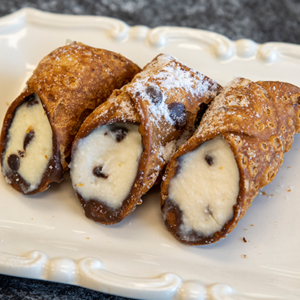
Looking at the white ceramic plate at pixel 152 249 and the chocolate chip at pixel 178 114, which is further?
the chocolate chip at pixel 178 114

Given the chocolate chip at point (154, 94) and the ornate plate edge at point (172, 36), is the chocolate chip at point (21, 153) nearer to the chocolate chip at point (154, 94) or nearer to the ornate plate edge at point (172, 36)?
the chocolate chip at point (154, 94)

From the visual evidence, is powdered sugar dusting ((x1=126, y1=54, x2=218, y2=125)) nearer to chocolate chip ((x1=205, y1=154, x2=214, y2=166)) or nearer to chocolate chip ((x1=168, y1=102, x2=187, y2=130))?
chocolate chip ((x1=168, y1=102, x2=187, y2=130))

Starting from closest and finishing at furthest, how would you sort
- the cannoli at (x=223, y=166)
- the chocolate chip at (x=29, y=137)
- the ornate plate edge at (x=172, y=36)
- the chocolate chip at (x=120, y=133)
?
the cannoli at (x=223, y=166), the chocolate chip at (x=120, y=133), the chocolate chip at (x=29, y=137), the ornate plate edge at (x=172, y=36)

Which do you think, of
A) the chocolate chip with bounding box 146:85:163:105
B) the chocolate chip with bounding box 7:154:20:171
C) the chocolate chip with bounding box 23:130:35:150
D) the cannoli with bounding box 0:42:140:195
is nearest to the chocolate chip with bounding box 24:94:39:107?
the cannoli with bounding box 0:42:140:195

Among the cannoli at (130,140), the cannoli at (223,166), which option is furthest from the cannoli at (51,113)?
the cannoli at (223,166)

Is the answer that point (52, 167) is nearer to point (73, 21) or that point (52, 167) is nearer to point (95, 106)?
point (95, 106)

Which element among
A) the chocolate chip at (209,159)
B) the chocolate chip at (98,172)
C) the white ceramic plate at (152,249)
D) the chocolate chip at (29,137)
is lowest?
the white ceramic plate at (152,249)

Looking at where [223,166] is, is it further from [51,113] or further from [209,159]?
[51,113]

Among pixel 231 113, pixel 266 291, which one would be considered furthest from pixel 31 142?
pixel 266 291
